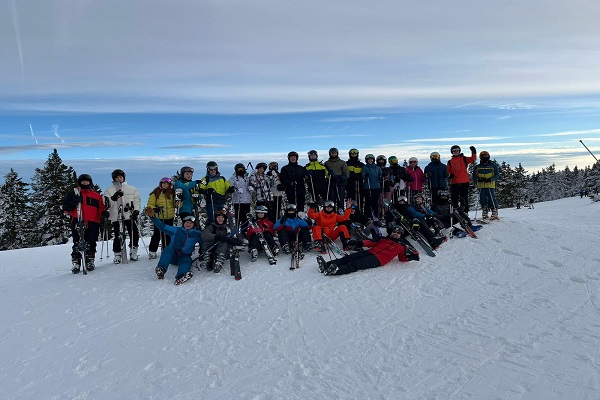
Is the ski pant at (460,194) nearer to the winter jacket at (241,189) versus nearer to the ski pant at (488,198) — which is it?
the ski pant at (488,198)

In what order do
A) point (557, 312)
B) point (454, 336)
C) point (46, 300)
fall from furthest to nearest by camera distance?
1. point (46, 300)
2. point (557, 312)
3. point (454, 336)

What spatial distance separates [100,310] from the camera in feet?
23.5

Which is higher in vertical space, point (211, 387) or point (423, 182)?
point (423, 182)

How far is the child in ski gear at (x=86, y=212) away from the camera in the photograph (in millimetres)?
9289

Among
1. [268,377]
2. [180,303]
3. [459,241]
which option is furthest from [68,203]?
[459,241]

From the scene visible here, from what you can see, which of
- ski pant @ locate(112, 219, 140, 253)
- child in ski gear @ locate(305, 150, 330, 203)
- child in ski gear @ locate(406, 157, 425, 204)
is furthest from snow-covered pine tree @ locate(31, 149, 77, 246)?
child in ski gear @ locate(406, 157, 425, 204)

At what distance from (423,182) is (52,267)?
41.3ft

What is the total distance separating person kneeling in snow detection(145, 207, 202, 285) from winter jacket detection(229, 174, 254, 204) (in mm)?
2100

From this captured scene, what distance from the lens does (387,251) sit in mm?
8500

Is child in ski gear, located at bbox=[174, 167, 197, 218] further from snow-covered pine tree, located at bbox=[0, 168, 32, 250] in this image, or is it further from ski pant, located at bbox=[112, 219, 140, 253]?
snow-covered pine tree, located at bbox=[0, 168, 32, 250]

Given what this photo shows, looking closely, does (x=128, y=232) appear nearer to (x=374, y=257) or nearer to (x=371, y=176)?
(x=374, y=257)

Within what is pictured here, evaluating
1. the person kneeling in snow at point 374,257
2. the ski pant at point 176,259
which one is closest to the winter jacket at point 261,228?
the ski pant at point 176,259

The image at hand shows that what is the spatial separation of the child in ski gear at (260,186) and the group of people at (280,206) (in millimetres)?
31

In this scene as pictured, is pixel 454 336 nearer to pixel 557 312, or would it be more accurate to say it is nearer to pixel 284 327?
pixel 557 312
